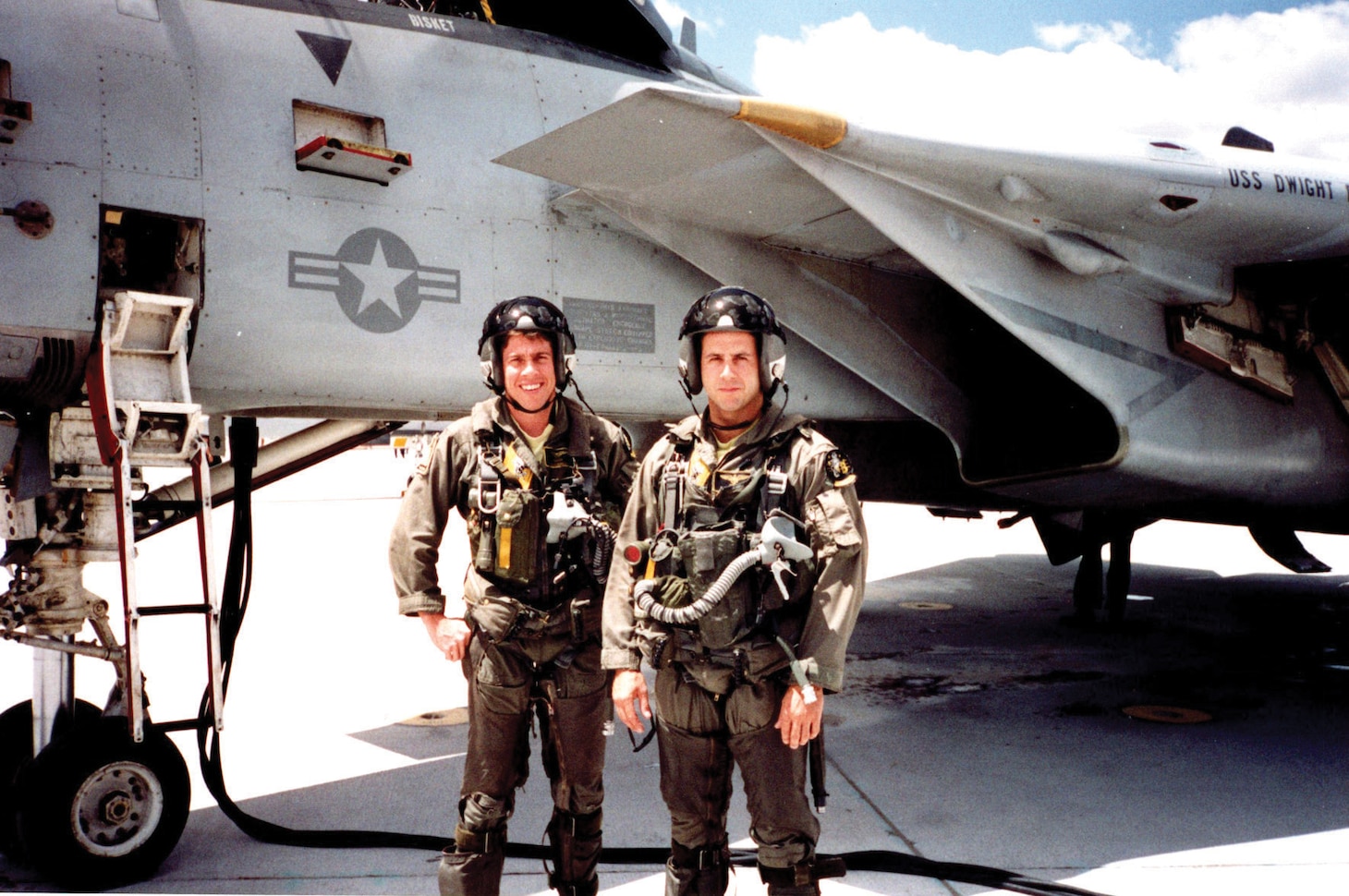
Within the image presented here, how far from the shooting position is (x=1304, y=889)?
338 cm

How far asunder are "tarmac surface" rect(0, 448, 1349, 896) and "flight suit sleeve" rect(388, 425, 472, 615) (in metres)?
1.12

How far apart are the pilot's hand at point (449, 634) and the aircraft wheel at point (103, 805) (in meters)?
1.30

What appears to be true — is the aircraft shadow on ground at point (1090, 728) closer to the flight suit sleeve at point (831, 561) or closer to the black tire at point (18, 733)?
the flight suit sleeve at point (831, 561)

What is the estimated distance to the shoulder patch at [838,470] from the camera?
8.88ft

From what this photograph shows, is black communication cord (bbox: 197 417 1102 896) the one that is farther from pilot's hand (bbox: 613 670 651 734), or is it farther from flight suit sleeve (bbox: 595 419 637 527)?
flight suit sleeve (bbox: 595 419 637 527)

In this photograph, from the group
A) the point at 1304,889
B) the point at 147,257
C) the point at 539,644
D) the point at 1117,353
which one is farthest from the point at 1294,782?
the point at 147,257

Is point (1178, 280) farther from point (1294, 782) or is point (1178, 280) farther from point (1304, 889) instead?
point (1304, 889)

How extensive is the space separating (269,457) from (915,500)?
13.6ft

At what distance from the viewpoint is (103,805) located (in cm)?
338

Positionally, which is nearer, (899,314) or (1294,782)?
(1294,782)

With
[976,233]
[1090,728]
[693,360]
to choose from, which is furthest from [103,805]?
[1090,728]

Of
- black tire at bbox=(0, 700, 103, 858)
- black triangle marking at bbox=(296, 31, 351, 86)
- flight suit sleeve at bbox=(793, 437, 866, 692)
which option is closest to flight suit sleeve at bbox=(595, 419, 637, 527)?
flight suit sleeve at bbox=(793, 437, 866, 692)

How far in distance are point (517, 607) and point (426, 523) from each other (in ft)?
1.27

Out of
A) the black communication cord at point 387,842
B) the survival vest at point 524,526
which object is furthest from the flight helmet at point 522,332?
the black communication cord at point 387,842
